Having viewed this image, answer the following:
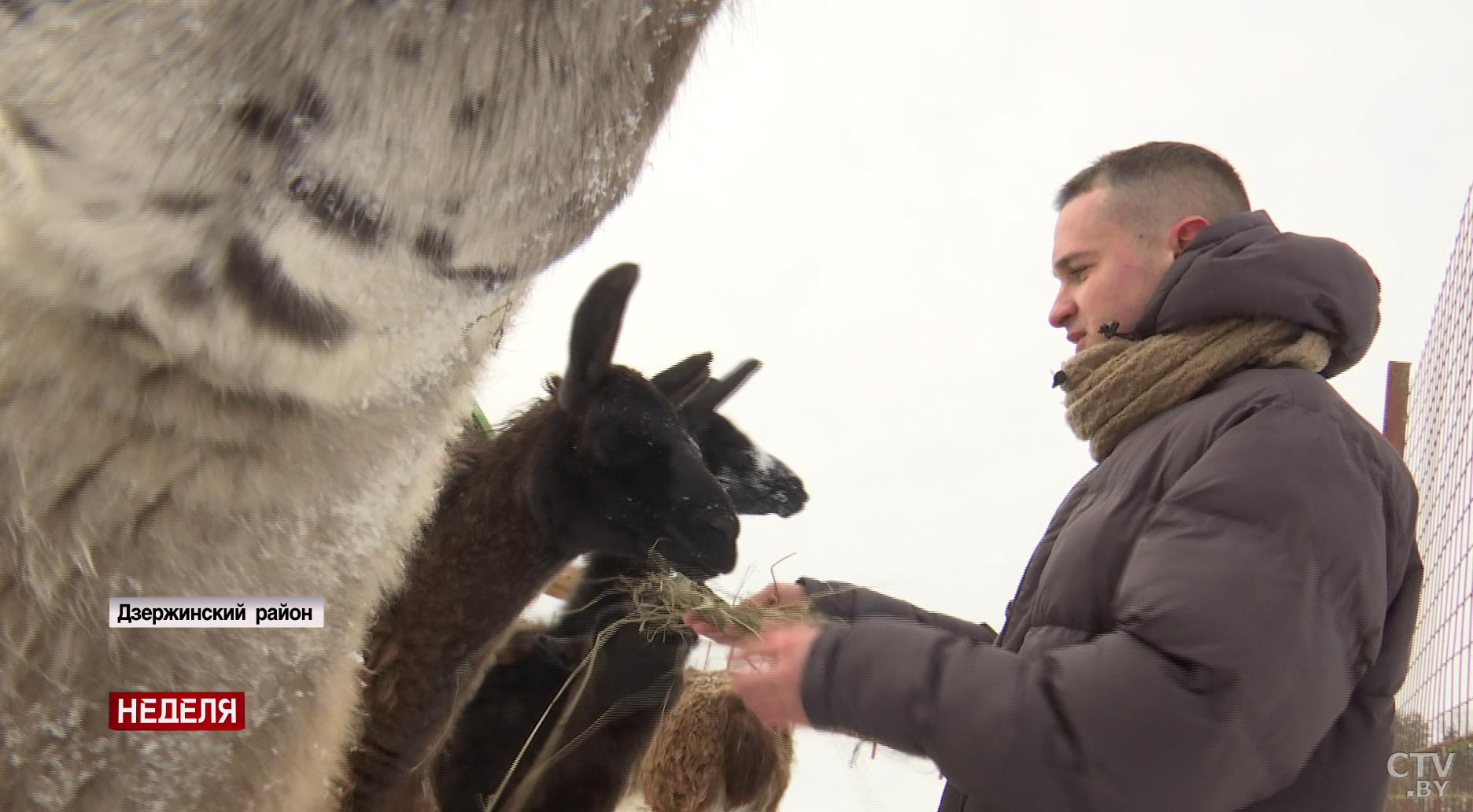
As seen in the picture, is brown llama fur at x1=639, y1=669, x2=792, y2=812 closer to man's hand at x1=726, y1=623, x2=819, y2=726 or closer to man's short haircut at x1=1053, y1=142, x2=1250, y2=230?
man's hand at x1=726, y1=623, x2=819, y2=726

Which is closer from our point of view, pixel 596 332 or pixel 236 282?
pixel 236 282

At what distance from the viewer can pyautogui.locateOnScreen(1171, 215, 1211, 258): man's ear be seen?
Answer: 5.61ft

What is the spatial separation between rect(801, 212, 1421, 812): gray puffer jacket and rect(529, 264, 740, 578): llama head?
1.15 m

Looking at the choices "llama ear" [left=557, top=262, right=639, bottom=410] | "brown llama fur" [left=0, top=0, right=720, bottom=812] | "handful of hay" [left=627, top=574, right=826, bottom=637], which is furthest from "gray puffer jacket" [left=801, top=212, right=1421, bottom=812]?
"llama ear" [left=557, top=262, right=639, bottom=410]

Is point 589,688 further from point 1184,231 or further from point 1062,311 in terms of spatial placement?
point 1184,231

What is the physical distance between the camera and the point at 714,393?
3029 mm

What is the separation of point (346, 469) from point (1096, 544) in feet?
3.35

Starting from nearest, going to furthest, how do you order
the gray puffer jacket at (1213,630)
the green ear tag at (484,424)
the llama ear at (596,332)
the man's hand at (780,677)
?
the gray puffer jacket at (1213,630)
the man's hand at (780,677)
the llama ear at (596,332)
the green ear tag at (484,424)

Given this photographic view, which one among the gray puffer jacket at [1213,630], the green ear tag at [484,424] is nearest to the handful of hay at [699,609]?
the gray puffer jacket at [1213,630]

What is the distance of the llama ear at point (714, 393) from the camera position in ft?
9.80

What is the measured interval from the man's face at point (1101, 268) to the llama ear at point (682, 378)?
50.3 inches

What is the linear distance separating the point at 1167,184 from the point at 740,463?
1583 mm

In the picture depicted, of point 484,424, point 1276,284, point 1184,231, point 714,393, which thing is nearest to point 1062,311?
point 1184,231

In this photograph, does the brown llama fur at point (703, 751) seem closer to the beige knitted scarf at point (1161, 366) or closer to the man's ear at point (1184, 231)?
the beige knitted scarf at point (1161, 366)
